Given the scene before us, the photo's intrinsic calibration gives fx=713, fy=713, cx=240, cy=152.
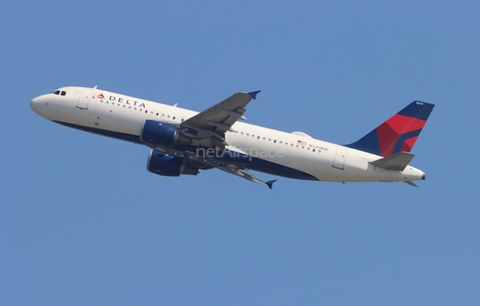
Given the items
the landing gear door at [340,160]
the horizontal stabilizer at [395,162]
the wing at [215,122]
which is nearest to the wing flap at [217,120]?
the wing at [215,122]

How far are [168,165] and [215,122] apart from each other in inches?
304

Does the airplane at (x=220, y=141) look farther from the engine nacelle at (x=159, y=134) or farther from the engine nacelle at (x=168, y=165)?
the engine nacelle at (x=168, y=165)

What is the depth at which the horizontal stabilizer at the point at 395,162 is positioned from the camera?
175ft

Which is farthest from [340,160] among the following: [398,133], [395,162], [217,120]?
[217,120]

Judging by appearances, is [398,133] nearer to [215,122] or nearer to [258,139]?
[258,139]

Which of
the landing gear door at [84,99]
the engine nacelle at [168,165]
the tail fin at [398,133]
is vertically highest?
the tail fin at [398,133]

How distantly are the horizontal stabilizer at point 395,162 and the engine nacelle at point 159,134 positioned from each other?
15285 millimetres

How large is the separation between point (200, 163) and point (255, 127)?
5.64 meters

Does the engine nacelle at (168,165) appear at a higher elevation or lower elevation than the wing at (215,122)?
lower

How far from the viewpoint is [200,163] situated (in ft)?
192

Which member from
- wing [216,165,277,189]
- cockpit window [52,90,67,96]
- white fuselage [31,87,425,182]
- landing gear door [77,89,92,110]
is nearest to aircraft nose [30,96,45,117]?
cockpit window [52,90,67,96]

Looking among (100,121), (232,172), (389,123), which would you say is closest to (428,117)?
(389,123)

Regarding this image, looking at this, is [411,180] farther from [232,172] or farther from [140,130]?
[140,130]

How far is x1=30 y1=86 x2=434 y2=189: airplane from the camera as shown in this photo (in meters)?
53.8
